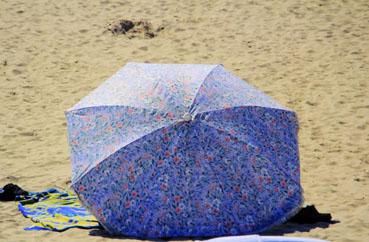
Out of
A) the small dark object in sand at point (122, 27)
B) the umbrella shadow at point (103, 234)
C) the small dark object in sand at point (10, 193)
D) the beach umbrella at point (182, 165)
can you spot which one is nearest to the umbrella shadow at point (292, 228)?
the beach umbrella at point (182, 165)

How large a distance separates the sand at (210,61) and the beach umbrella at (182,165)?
58 centimetres

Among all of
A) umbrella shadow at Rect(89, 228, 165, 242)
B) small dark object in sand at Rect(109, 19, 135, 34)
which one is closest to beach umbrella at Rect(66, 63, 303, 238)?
umbrella shadow at Rect(89, 228, 165, 242)

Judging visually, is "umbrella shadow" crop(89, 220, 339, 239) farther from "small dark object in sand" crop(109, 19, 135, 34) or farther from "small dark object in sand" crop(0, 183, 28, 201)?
"small dark object in sand" crop(109, 19, 135, 34)

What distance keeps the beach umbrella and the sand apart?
0.58m

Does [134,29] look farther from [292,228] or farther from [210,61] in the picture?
[292,228]

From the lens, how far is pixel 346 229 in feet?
22.7

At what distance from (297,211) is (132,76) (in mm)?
1903

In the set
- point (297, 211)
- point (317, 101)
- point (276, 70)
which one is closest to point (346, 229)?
point (297, 211)

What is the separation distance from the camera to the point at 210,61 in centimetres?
1277

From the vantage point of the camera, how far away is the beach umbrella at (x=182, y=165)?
6.52 metres

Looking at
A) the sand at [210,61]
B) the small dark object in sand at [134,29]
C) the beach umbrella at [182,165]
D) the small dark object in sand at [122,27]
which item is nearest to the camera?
the beach umbrella at [182,165]

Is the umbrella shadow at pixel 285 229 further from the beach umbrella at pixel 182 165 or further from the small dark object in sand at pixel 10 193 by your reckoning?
the small dark object in sand at pixel 10 193

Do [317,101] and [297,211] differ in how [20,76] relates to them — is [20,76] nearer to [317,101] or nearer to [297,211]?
[317,101]

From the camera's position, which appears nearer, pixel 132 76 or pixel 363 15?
pixel 132 76
